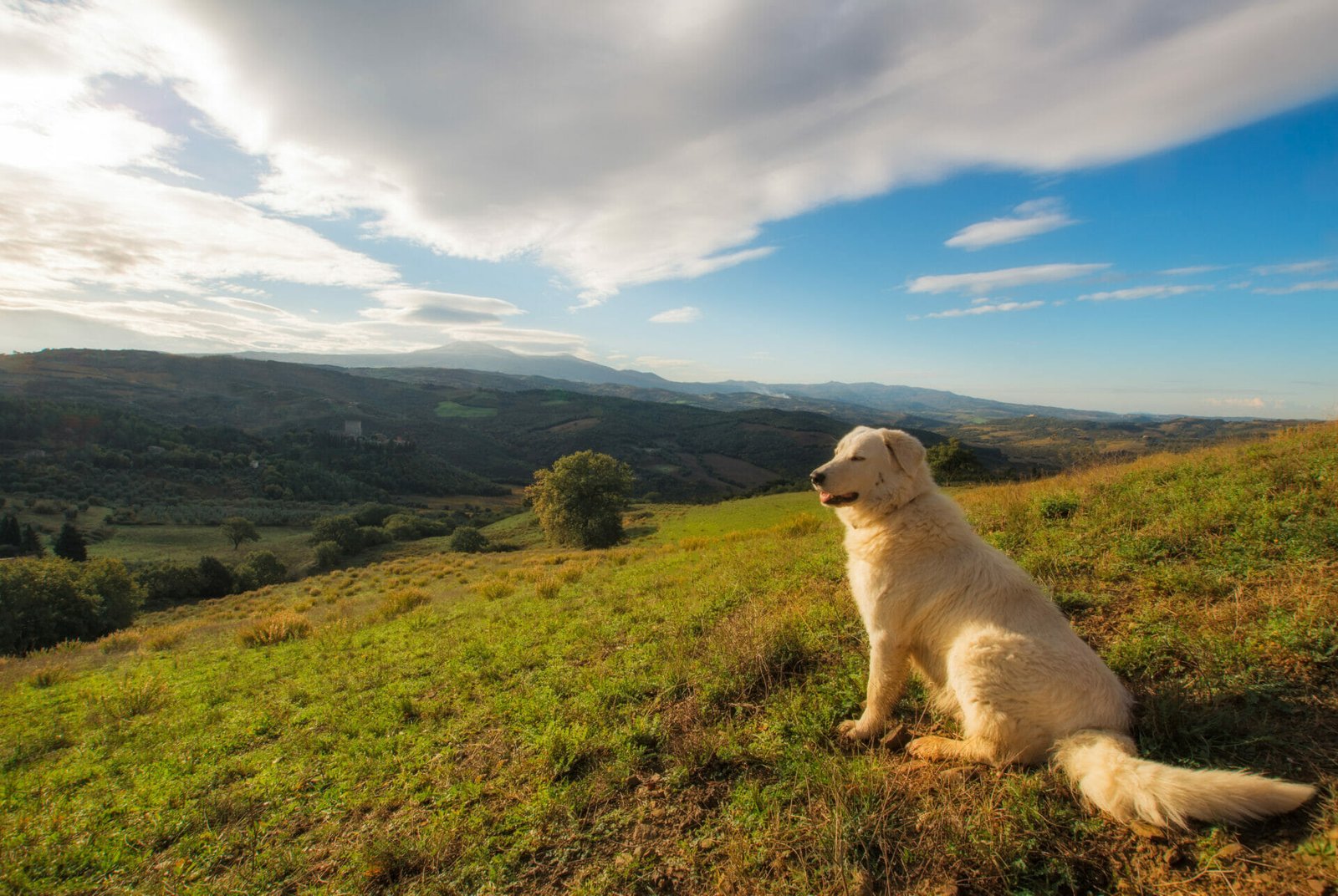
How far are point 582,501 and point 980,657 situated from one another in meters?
35.5

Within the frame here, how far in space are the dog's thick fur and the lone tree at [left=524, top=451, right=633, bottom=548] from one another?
32.7 m

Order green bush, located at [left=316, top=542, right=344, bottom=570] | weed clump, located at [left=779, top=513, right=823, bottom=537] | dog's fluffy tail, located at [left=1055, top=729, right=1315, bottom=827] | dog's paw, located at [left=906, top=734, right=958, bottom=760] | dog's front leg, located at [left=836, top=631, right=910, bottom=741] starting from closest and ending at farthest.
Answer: dog's fluffy tail, located at [left=1055, top=729, right=1315, bottom=827] < dog's paw, located at [left=906, top=734, right=958, bottom=760] < dog's front leg, located at [left=836, top=631, right=910, bottom=741] < weed clump, located at [left=779, top=513, right=823, bottom=537] < green bush, located at [left=316, top=542, right=344, bottom=570]

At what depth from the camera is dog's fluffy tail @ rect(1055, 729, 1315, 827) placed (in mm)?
2082

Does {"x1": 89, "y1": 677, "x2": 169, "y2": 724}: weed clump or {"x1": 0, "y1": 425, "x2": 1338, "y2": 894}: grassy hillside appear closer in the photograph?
{"x1": 0, "y1": 425, "x2": 1338, "y2": 894}: grassy hillside

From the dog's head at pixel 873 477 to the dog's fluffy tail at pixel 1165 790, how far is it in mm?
1724

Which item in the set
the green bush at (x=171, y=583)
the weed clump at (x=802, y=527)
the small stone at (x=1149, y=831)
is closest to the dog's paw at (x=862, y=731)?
the small stone at (x=1149, y=831)

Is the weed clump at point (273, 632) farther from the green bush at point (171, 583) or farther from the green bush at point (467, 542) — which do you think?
the green bush at point (171, 583)

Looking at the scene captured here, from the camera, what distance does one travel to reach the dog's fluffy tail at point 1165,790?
6.83 feet

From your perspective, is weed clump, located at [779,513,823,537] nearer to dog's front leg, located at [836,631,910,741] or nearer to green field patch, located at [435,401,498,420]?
dog's front leg, located at [836,631,910,741]

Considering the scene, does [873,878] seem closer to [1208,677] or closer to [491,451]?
[1208,677]

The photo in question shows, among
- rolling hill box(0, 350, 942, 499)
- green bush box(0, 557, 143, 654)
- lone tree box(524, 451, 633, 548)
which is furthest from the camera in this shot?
rolling hill box(0, 350, 942, 499)

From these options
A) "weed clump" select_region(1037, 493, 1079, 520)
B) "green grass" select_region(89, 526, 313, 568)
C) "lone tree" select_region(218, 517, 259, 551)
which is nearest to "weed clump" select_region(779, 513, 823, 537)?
"weed clump" select_region(1037, 493, 1079, 520)

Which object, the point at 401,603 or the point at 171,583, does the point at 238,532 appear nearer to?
the point at 171,583

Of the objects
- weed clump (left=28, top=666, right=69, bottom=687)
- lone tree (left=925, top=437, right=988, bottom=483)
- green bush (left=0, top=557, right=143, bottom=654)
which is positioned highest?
lone tree (left=925, top=437, right=988, bottom=483)
